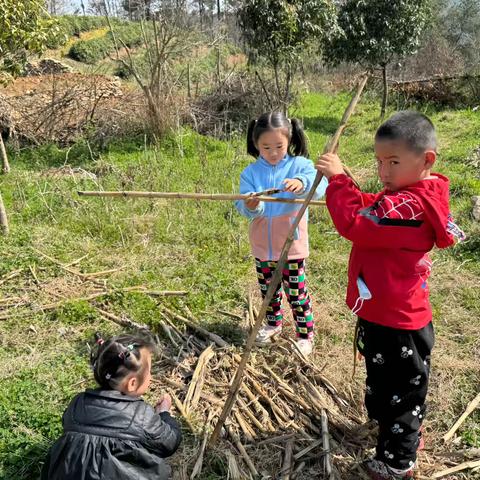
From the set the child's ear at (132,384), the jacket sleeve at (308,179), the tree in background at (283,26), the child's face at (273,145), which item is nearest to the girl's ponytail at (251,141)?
the child's face at (273,145)

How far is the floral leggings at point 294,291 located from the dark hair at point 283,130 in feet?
2.45

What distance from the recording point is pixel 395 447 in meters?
2.30

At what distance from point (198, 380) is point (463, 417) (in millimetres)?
1660

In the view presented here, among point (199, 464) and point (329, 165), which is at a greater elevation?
point (329, 165)

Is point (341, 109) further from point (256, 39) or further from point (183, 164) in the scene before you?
point (183, 164)

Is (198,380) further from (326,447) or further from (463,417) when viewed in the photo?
(463,417)

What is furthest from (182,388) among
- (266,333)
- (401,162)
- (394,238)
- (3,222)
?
(3,222)

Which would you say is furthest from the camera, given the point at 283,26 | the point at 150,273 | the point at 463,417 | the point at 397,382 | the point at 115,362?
the point at 283,26

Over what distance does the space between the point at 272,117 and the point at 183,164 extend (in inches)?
201

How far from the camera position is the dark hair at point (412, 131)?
1.88 metres

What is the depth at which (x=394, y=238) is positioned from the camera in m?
1.95

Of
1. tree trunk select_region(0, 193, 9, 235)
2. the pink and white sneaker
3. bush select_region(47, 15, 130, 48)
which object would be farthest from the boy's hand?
bush select_region(47, 15, 130, 48)

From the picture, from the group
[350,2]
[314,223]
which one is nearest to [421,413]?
[314,223]

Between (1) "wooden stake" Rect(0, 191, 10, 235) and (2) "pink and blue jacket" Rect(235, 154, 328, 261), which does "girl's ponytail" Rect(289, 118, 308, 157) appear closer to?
(2) "pink and blue jacket" Rect(235, 154, 328, 261)
